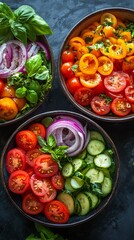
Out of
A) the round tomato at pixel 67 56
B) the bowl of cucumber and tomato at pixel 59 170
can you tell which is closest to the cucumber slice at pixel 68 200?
the bowl of cucumber and tomato at pixel 59 170

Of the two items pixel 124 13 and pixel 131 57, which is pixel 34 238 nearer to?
pixel 131 57

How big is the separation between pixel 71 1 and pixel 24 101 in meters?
0.90

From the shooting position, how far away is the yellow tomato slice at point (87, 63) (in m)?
3.18

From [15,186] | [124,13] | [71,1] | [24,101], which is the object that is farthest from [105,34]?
[15,186]

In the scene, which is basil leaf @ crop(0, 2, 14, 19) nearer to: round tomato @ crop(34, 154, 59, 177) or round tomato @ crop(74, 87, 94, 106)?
round tomato @ crop(74, 87, 94, 106)

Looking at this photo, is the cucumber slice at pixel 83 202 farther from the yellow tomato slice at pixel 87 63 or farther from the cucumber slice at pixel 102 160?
the yellow tomato slice at pixel 87 63

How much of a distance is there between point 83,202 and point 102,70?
0.92 metres

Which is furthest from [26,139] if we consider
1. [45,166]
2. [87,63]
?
[87,63]

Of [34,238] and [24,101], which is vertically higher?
[24,101]

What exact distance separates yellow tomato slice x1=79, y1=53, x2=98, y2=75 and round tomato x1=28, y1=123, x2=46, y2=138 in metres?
0.49

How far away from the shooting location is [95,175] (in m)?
3.14

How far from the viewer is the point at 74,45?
3.25 m

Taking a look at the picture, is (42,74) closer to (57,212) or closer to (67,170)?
(67,170)

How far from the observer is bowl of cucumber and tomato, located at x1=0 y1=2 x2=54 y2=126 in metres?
3.08
